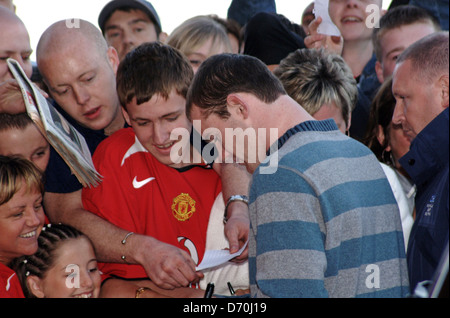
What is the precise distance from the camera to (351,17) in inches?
175

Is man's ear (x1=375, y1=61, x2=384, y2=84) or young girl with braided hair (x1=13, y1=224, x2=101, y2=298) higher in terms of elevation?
man's ear (x1=375, y1=61, x2=384, y2=84)

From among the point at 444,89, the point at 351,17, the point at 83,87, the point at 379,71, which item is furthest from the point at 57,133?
the point at 351,17

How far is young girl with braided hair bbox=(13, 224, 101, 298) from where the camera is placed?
305cm

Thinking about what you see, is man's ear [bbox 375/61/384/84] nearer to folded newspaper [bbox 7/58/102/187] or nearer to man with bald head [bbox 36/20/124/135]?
man with bald head [bbox 36/20/124/135]

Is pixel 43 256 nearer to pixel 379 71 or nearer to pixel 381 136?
pixel 381 136

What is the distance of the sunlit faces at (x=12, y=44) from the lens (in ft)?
11.5

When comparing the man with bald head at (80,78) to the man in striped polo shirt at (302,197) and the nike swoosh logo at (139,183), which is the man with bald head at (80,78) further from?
the man in striped polo shirt at (302,197)

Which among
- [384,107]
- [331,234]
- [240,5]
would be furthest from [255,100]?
[240,5]

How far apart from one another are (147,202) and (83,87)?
103 centimetres

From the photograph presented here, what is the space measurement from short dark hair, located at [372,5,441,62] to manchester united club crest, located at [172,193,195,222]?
2.05 m

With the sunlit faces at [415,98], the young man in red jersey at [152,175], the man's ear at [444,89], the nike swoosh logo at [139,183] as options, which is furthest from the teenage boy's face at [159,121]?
the man's ear at [444,89]

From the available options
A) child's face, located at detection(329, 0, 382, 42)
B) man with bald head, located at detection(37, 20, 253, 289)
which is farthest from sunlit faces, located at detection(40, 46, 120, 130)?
child's face, located at detection(329, 0, 382, 42)

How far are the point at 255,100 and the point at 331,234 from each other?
0.59 m

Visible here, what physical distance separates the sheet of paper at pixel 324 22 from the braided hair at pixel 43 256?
2.22 m
